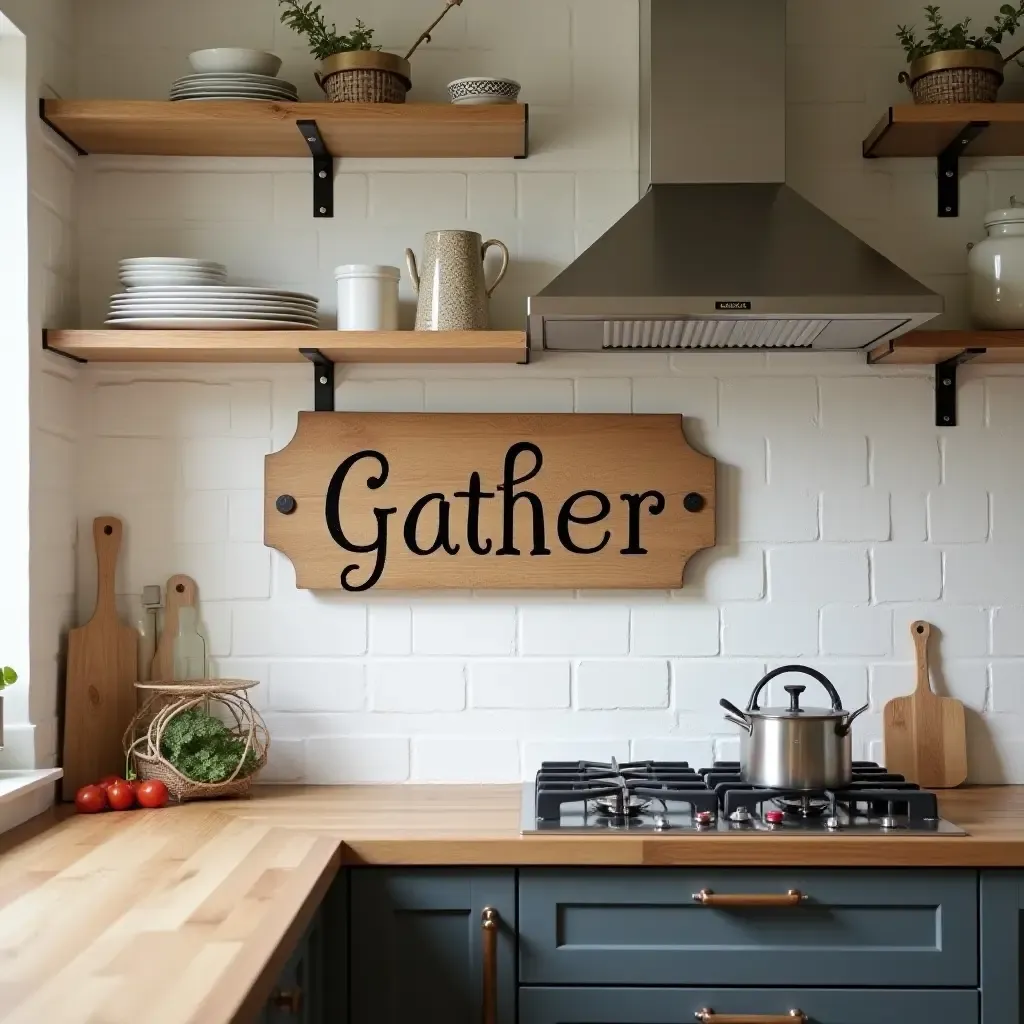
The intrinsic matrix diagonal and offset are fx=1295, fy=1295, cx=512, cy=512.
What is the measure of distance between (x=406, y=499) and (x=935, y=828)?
1.22 m

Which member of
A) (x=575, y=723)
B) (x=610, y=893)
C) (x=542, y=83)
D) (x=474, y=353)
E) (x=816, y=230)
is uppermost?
(x=542, y=83)

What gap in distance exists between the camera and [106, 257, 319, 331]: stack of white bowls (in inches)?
99.5

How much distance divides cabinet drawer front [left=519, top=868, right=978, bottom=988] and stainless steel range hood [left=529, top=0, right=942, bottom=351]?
97cm

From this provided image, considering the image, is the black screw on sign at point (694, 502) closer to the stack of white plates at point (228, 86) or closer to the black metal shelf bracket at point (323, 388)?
the black metal shelf bracket at point (323, 388)

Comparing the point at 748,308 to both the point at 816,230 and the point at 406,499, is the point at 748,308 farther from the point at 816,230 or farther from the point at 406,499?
the point at 406,499

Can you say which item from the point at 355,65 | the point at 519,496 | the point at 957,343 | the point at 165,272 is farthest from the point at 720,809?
the point at 355,65

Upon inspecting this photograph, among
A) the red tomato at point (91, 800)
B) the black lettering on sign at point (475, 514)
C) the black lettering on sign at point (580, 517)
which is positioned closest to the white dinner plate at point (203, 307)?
the black lettering on sign at point (475, 514)

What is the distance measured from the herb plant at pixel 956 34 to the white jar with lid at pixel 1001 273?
34cm

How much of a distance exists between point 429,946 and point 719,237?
1.36m

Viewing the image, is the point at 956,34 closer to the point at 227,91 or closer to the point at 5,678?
the point at 227,91

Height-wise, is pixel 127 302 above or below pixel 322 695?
above

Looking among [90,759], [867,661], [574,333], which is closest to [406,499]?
[574,333]

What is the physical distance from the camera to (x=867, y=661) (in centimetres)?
275

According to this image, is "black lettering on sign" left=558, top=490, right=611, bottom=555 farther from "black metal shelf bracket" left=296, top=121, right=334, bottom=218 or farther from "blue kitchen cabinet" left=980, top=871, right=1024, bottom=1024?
"blue kitchen cabinet" left=980, top=871, right=1024, bottom=1024
